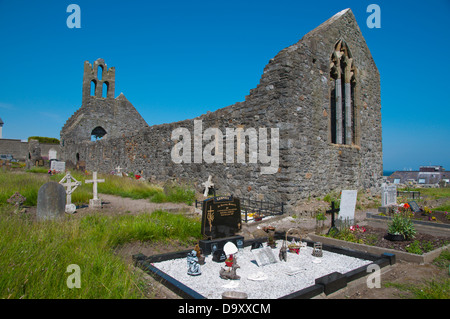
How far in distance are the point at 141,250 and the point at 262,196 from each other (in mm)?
4957

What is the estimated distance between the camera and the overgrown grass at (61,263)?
312 cm

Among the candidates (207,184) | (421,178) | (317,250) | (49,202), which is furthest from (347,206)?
(421,178)

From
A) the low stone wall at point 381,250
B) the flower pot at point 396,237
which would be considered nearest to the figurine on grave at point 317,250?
the low stone wall at point 381,250

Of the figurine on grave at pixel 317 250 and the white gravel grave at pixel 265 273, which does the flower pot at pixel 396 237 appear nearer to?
the white gravel grave at pixel 265 273

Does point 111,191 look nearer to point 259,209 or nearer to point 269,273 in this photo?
point 259,209

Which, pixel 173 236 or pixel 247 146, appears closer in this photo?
pixel 173 236

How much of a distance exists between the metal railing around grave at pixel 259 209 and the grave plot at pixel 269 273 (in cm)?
245

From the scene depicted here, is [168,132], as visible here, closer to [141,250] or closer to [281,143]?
[281,143]

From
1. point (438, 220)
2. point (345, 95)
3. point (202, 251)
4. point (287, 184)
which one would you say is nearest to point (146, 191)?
point (287, 184)

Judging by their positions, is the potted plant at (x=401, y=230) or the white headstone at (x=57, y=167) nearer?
the potted plant at (x=401, y=230)

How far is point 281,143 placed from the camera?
9172 mm

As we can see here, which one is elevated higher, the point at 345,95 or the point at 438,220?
the point at 345,95

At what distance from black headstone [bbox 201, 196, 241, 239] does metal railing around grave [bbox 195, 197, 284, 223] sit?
1.68 m
